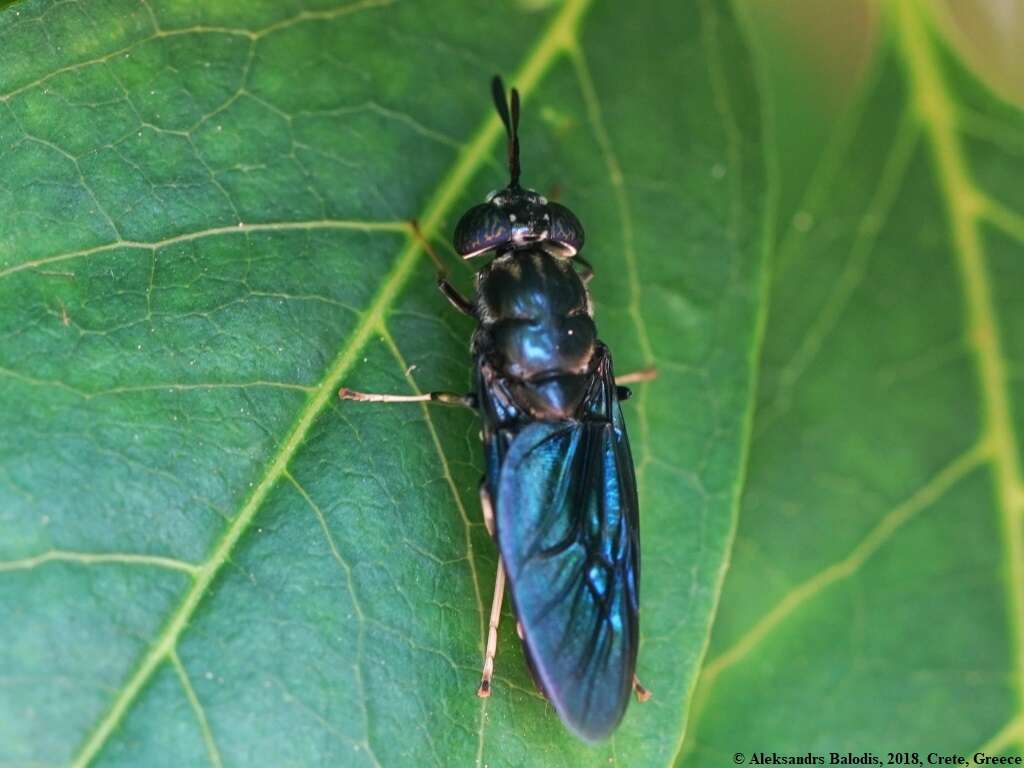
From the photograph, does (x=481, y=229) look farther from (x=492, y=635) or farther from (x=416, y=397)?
(x=492, y=635)

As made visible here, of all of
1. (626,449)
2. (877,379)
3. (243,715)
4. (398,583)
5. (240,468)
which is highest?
(877,379)

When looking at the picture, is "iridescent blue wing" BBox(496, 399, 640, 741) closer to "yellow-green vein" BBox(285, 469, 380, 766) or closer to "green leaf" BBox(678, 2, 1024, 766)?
"yellow-green vein" BBox(285, 469, 380, 766)

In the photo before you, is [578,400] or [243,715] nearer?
[243,715]

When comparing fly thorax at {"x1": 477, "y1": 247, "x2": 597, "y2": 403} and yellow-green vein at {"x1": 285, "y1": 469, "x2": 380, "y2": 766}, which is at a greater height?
fly thorax at {"x1": 477, "y1": 247, "x2": 597, "y2": 403}

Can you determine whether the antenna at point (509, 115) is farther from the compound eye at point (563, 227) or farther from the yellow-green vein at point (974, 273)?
the yellow-green vein at point (974, 273)

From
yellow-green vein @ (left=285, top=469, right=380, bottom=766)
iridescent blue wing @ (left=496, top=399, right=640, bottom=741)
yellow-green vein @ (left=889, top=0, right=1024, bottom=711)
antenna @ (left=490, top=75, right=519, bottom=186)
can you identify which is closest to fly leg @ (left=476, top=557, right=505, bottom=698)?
iridescent blue wing @ (left=496, top=399, right=640, bottom=741)

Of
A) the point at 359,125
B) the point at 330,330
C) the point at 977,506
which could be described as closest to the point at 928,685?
the point at 977,506

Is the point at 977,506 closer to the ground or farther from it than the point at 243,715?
farther from it

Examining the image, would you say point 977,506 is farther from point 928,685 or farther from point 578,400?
point 578,400
